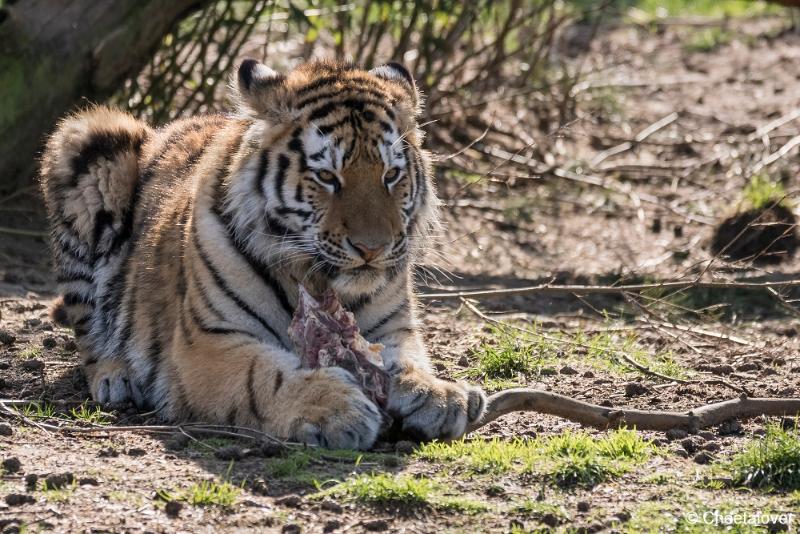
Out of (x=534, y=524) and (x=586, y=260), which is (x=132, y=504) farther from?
(x=586, y=260)

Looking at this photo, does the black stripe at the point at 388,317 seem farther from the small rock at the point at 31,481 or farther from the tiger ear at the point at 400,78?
the small rock at the point at 31,481

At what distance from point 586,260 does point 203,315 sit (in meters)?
3.91

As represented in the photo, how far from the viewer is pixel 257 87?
5.14 metres

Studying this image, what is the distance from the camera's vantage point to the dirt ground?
394 centimetres

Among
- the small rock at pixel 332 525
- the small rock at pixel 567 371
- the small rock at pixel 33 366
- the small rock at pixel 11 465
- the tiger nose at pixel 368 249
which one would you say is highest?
the tiger nose at pixel 368 249

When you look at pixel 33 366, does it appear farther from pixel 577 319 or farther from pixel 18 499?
pixel 577 319

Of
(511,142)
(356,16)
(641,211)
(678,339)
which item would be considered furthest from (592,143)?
(678,339)

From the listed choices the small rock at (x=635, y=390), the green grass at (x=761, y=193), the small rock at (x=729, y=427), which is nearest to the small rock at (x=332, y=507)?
the small rock at (x=729, y=427)

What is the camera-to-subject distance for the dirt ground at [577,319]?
12.9 ft

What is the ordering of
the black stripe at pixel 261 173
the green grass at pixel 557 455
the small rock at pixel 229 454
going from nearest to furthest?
the green grass at pixel 557 455
the small rock at pixel 229 454
the black stripe at pixel 261 173

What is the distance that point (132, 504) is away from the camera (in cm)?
390

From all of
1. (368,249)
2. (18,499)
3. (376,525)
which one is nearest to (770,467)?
(376,525)

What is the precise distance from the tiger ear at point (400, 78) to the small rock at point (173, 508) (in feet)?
7.36

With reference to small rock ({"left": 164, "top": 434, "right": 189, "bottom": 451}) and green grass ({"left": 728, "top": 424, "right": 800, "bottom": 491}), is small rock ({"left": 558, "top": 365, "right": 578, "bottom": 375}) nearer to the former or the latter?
green grass ({"left": 728, "top": 424, "right": 800, "bottom": 491})
